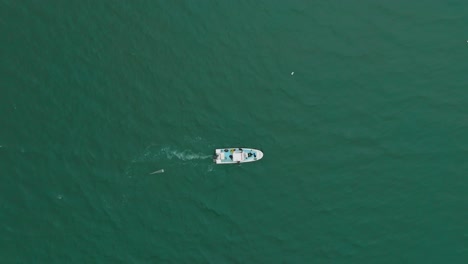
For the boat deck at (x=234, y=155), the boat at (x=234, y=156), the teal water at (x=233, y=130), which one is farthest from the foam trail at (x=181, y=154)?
the boat deck at (x=234, y=155)

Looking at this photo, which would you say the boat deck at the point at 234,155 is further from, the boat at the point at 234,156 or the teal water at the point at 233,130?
the teal water at the point at 233,130

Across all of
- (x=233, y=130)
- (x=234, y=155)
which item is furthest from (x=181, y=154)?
(x=233, y=130)

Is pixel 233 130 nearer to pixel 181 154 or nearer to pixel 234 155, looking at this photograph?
pixel 234 155

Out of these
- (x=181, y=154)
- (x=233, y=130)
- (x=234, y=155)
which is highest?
(x=233, y=130)

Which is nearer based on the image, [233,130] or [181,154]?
[181,154]

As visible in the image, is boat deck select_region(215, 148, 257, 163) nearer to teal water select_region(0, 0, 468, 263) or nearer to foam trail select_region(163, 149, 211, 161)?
teal water select_region(0, 0, 468, 263)

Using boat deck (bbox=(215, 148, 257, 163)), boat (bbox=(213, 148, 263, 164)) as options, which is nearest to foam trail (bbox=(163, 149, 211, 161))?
boat (bbox=(213, 148, 263, 164))
